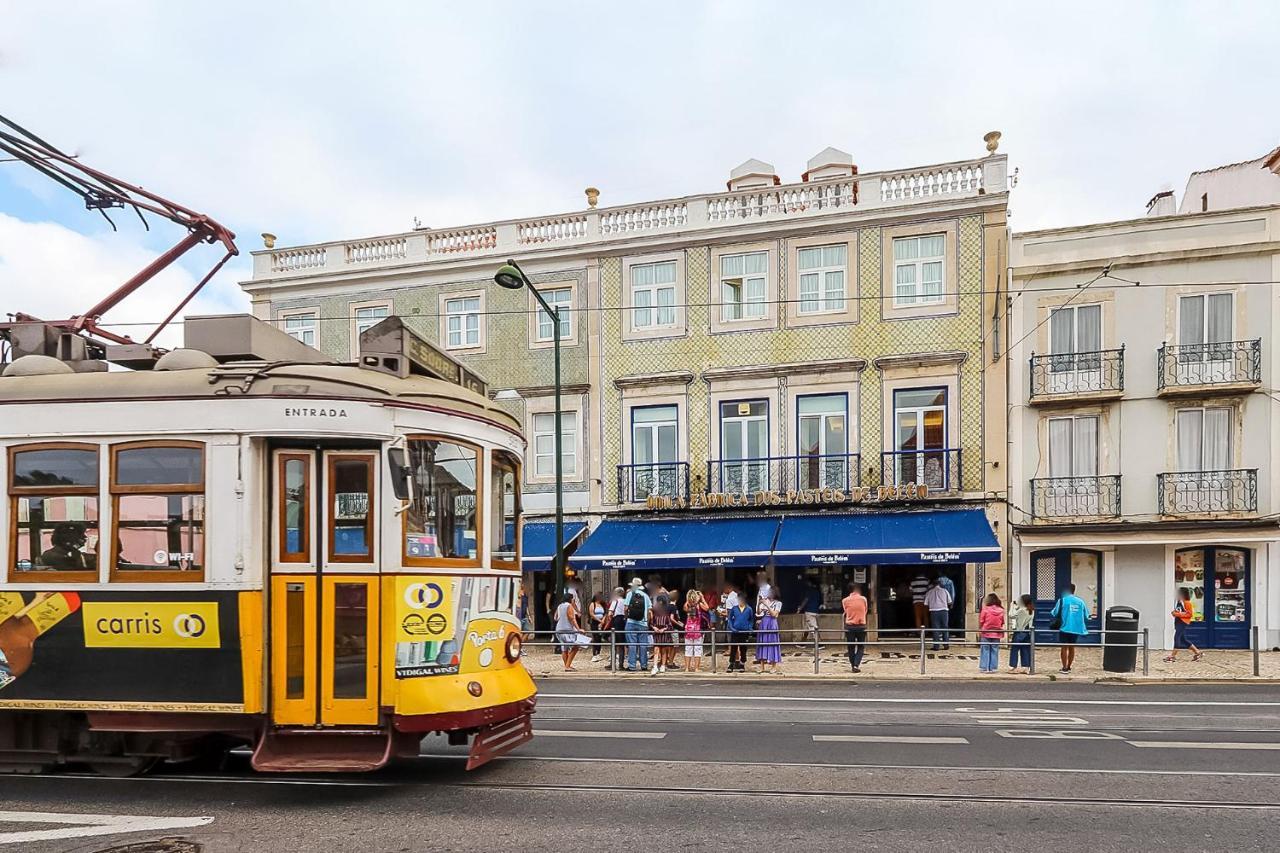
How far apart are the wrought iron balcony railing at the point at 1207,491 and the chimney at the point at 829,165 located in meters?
9.97

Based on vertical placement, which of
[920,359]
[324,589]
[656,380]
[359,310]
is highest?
[359,310]

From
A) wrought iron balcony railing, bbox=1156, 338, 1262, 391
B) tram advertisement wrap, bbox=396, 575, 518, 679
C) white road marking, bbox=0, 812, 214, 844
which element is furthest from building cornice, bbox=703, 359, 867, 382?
white road marking, bbox=0, 812, 214, 844

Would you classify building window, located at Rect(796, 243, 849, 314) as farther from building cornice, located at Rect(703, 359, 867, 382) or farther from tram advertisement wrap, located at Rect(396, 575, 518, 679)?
tram advertisement wrap, located at Rect(396, 575, 518, 679)

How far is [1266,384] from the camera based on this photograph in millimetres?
20828

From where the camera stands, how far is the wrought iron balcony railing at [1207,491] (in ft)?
68.1

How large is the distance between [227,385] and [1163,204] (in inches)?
1052

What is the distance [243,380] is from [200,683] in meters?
2.18

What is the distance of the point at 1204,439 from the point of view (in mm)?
21219

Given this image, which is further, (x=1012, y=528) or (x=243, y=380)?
(x=1012, y=528)

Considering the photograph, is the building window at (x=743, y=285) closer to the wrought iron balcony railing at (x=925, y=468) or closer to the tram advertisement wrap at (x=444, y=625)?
the wrought iron balcony railing at (x=925, y=468)

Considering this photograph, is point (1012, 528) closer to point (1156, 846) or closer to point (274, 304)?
point (1156, 846)

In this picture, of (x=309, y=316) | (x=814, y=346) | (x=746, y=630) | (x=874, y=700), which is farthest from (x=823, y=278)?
(x=309, y=316)

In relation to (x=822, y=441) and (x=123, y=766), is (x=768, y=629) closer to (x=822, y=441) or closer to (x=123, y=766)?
(x=822, y=441)

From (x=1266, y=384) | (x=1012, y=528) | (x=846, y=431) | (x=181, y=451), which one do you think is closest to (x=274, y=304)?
(x=846, y=431)
